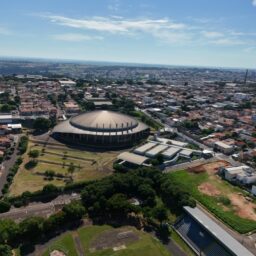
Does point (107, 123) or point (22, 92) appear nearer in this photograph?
point (107, 123)

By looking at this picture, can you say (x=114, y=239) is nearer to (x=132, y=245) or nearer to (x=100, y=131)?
(x=132, y=245)

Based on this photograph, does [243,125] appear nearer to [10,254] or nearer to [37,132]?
[37,132]

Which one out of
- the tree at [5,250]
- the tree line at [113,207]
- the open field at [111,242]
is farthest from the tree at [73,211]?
the tree at [5,250]

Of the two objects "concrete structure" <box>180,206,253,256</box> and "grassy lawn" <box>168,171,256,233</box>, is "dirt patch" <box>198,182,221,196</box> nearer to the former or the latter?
"grassy lawn" <box>168,171,256,233</box>

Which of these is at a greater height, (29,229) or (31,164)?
(29,229)

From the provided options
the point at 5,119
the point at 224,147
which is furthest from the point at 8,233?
the point at 5,119

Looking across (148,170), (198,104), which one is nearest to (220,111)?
(198,104)

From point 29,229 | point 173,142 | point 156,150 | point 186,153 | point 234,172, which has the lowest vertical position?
point 173,142
